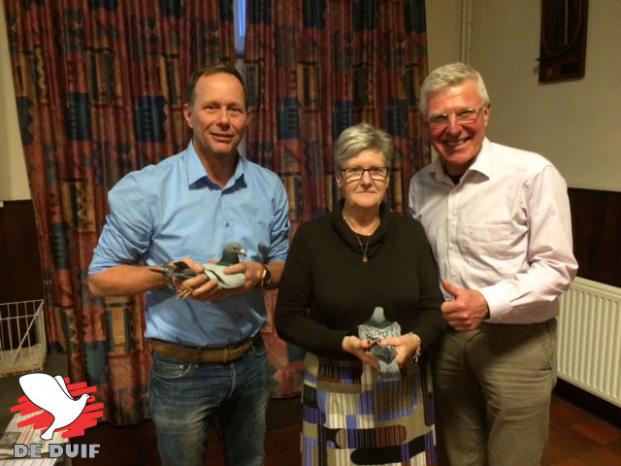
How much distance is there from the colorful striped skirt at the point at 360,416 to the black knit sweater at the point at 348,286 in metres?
0.10

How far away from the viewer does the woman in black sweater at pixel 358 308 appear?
54.2 inches

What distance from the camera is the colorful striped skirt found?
1.41 metres

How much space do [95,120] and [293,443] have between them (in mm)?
1850

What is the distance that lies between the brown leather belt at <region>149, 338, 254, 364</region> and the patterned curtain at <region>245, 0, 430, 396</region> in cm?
143

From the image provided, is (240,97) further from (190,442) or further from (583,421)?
(583,421)

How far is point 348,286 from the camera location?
1.37 meters

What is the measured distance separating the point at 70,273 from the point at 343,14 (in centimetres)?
197

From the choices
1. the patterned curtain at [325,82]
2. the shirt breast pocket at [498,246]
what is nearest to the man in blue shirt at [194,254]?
the shirt breast pocket at [498,246]

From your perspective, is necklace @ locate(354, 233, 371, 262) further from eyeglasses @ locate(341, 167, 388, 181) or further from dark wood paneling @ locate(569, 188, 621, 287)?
dark wood paneling @ locate(569, 188, 621, 287)

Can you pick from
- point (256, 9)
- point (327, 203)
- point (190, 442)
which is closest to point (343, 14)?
point (256, 9)

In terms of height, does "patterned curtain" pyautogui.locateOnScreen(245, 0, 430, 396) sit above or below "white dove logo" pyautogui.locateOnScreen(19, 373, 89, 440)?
above

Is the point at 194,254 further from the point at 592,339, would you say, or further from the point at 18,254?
the point at 592,339

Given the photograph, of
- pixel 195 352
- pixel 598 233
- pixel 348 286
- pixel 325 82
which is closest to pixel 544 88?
pixel 598 233

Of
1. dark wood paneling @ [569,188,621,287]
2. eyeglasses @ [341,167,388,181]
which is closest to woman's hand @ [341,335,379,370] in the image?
eyeglasses @ [341,167,388,181]
